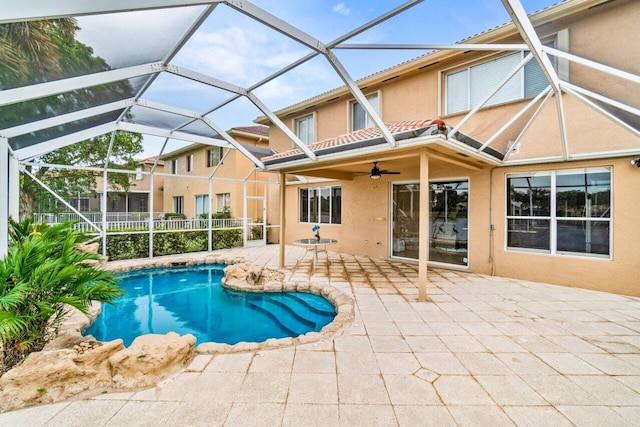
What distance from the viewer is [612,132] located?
5.74 meters

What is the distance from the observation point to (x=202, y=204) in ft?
55.6

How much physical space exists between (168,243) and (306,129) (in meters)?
7.14

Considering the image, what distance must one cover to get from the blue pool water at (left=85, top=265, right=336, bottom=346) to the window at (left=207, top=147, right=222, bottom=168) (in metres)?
9.24

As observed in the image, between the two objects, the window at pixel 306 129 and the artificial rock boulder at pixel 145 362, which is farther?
the window at pixel 306 129

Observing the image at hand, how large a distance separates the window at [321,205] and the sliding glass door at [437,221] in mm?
2525

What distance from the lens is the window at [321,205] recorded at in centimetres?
1118

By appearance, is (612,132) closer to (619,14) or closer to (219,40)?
(619,14)

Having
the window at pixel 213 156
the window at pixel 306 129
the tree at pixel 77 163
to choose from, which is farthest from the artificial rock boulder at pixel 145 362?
the window at pixel 213 156

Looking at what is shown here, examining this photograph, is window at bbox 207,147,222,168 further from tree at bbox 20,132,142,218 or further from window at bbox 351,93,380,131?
window at bbox 351,93,380,131

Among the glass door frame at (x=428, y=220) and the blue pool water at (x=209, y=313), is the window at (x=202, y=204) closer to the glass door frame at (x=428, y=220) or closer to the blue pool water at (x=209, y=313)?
the blue pool water at (x=209, y=313)

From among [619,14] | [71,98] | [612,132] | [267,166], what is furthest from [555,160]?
[71,98]

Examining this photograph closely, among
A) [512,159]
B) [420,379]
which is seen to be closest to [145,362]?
[420,379]

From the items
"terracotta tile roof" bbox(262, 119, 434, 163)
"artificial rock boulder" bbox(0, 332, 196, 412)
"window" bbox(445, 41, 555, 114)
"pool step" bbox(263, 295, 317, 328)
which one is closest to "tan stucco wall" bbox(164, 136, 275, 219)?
"terracotta tile roof" bbox(262, 119, 434, 163)

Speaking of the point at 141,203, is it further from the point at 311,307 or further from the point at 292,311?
the point at 311,307
